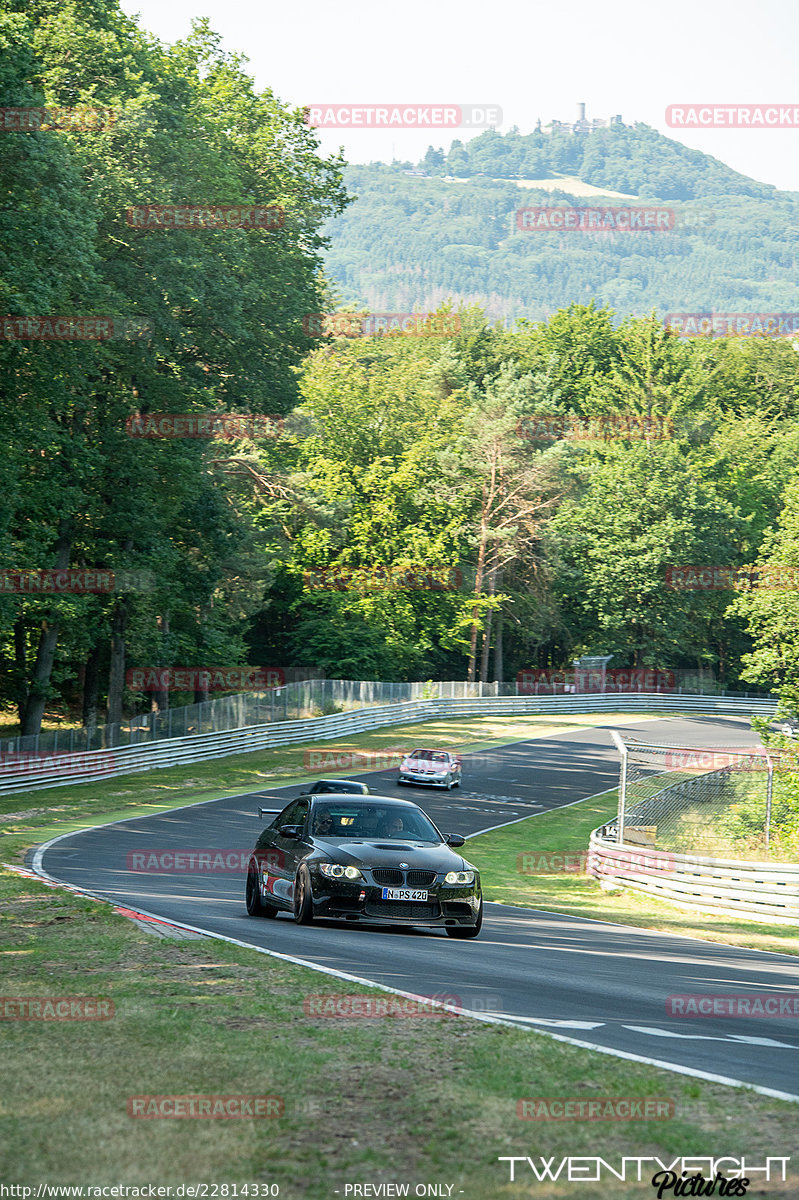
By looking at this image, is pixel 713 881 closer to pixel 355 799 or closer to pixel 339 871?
pixel 355 799

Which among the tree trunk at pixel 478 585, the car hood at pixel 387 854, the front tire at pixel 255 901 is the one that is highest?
the tree trunk at pixel 478 585

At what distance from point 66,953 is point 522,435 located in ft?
226

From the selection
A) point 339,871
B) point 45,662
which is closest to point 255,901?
point 339,871

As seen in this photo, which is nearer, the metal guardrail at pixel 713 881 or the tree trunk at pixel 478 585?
the metal guardrail at pixel 713 881

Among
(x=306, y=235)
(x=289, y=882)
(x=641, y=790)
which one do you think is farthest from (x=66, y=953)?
(x=306, y=235)

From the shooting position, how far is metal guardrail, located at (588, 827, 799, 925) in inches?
752

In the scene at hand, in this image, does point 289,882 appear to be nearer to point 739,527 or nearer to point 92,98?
point 92,98

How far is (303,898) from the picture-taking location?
13.1 m

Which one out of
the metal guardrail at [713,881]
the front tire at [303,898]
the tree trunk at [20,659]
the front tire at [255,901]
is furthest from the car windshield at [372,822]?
the tree trunk at [20,659]

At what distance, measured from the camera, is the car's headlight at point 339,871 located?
1279cm

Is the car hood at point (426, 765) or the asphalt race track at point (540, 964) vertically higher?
the asphalt race track at point (540, 964)

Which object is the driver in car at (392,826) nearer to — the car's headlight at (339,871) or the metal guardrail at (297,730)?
the car's headlight at (339,871)

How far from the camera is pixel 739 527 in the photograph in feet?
278

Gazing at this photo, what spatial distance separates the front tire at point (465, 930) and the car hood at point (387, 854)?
22.6 inches
